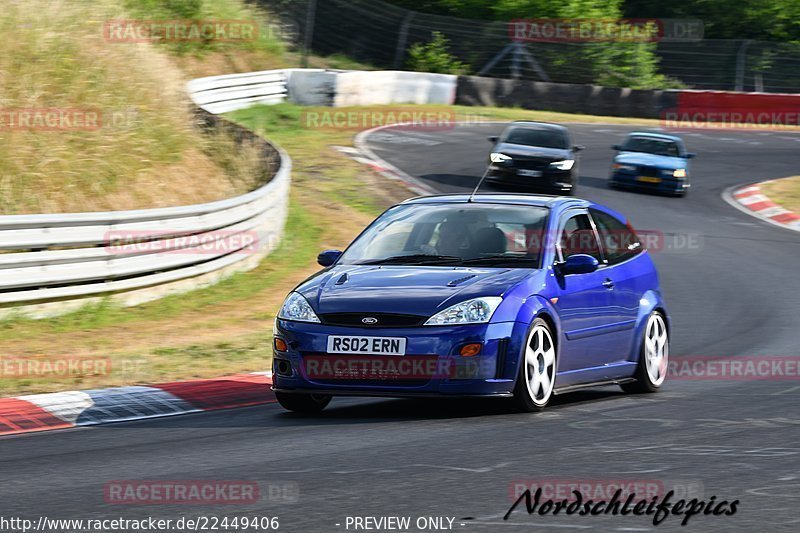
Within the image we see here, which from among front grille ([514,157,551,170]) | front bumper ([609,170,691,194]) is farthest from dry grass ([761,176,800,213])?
front grille ([514,157,551,170])

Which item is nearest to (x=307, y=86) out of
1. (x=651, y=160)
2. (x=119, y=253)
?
(x=651, y=160)

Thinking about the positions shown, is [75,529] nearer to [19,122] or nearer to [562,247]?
[562,247]

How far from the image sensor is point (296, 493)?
574 cm

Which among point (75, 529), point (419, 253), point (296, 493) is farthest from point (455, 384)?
point (75, 529)

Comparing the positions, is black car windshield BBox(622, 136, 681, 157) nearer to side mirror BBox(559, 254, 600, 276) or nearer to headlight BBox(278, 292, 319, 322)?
side mirror BBox(559, 254, 600, 276)

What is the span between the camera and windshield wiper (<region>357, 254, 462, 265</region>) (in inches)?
343

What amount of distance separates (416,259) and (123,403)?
7.57ft

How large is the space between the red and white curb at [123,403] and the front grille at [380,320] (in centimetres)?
161

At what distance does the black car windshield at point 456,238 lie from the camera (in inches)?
344

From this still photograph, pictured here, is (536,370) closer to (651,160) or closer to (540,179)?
(540,179)

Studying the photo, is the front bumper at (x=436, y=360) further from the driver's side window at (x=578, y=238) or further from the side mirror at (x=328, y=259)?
the driver's side window at (x=578, y=238)

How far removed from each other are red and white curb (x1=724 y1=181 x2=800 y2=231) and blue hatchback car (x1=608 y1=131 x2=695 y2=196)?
1195mm

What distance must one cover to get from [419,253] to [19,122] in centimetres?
1112

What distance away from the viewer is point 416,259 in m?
8.77
